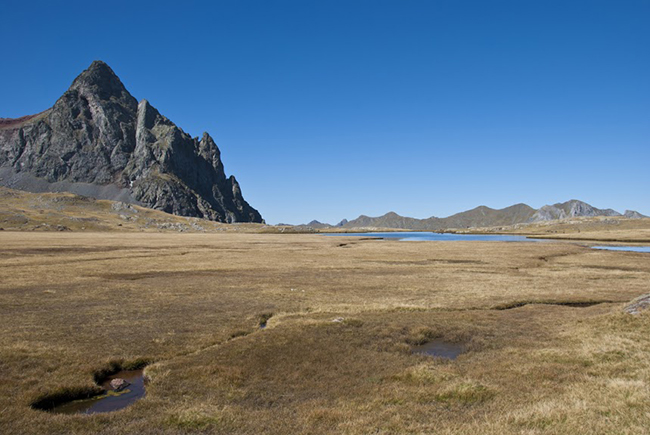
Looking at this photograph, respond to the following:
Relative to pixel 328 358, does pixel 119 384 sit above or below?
below

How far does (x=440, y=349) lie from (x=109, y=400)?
16236mm

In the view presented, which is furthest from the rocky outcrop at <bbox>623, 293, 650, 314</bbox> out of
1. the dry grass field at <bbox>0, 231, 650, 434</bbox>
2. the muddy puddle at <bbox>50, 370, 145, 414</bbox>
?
the muddy puddle at <bbox>50, 370, 145, 414</bbox>

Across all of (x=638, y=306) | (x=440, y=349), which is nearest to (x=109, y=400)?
(x=440, y=349)

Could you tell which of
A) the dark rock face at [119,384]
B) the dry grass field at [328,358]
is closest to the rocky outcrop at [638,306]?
the dry grass field at [328,358]

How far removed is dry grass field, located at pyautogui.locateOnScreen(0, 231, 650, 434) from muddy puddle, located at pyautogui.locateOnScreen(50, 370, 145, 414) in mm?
703

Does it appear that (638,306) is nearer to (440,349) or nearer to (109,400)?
(440,349)

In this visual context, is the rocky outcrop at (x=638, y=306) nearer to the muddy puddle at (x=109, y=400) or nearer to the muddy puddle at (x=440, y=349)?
the muddy puddle at (x=440, y=349)

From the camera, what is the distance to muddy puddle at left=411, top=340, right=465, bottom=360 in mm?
21153

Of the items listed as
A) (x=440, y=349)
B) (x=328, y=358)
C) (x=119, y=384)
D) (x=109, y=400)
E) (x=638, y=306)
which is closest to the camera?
(x=109, y=400)

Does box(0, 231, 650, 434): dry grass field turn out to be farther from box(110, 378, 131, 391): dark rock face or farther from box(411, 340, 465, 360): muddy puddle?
box(110, 378, 131, 391): dark rock face

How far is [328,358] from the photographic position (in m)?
19.6

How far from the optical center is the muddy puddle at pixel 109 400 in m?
14.7

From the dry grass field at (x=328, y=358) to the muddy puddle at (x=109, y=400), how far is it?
703mm

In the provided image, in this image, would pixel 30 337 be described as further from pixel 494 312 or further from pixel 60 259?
pixel 60 259
